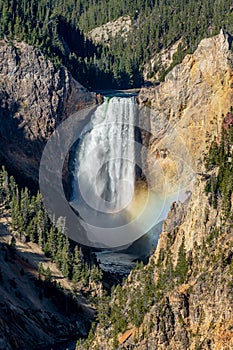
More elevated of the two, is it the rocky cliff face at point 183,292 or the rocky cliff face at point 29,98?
the rocky cliff face at point 29,98

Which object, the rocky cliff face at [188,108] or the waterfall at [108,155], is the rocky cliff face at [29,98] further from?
the rocky cliff face at [188,108]

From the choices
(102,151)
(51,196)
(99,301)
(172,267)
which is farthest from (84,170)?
(172,267)

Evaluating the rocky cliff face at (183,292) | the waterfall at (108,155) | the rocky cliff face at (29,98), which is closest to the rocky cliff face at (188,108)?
the waterfall at (108,155)

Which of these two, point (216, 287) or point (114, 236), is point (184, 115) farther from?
point (216, 287)

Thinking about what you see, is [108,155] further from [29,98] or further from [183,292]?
[183,292]

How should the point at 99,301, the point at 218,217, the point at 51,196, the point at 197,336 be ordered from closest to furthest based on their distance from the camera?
the point at 197,336, the point at 218,217, the point at 99,301, the point at 51,196
